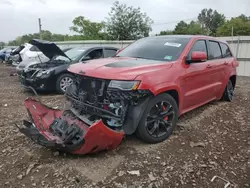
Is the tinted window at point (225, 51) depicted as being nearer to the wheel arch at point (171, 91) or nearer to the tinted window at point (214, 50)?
the tinted window at point (214, 50)

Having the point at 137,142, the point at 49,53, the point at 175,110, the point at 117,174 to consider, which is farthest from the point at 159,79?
the point at 49,53

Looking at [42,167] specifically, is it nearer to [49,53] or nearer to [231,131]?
[231,131]

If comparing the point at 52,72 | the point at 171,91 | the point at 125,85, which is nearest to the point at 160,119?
the point at 171,91

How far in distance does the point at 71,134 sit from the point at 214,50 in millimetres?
3694

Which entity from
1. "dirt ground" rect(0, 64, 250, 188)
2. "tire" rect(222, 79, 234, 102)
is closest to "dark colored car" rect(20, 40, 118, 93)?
"dirt ground" rect(0, 64, 250, 188)

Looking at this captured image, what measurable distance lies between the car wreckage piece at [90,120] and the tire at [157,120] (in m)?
0.16

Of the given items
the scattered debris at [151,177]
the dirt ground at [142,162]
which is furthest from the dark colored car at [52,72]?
the scattered debris at [151,177]

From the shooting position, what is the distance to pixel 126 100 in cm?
329

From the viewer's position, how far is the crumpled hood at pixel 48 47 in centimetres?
624

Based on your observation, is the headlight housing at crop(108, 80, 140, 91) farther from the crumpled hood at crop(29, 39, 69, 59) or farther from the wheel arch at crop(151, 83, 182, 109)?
the crumpled hood at crop(29, 39, 69, 59)

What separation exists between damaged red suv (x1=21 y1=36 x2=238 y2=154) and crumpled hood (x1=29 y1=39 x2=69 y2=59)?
2651mm

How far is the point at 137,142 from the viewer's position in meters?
3.75

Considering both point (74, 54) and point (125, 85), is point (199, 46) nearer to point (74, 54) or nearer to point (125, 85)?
point (125, 85)

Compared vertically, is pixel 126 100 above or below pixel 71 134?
above
